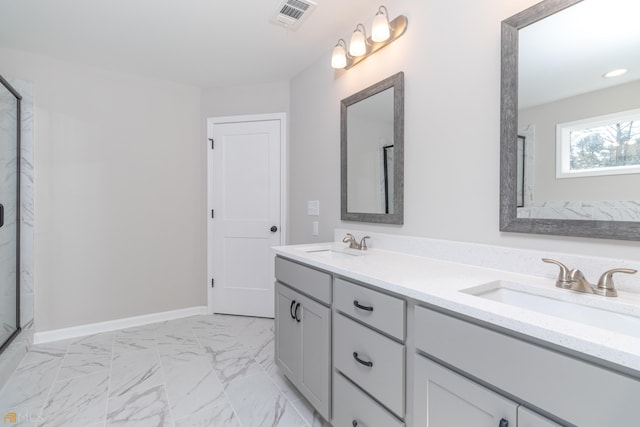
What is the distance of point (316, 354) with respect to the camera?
5.07 feet

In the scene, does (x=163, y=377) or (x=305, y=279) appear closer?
(x=305, y=279)

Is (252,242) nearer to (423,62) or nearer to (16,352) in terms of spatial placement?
(16,352)

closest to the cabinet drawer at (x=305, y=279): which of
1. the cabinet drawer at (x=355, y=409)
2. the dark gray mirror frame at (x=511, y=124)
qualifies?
the cabinet drawer at (x=355, y=409)

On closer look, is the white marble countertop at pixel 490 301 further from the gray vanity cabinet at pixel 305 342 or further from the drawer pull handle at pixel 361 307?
the gray vanity cabinet at pixel 305 342

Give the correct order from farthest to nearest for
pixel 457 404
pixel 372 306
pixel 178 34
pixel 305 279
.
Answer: pixel 178 34, pixel 305 279, pixel 372 306, pixel 457 404

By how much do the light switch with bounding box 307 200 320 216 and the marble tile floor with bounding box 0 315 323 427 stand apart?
112cm

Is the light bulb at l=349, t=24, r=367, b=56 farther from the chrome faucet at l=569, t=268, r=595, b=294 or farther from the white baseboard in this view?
the white baseboard

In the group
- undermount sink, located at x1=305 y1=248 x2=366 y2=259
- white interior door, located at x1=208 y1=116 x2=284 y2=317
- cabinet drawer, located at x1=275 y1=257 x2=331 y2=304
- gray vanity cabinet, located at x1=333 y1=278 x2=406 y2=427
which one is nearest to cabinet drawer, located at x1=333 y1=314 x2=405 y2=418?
gray vanity cabinet, located at x1=333 y1=278 x2=406 y2=427

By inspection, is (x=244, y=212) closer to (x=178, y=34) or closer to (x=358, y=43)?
(x=178, y=34)

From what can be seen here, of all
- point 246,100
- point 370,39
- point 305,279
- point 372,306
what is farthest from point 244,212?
point 372,306

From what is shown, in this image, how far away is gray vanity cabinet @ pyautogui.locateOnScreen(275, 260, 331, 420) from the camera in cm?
147

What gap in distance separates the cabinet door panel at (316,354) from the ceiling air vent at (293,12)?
→ 68.6 inches

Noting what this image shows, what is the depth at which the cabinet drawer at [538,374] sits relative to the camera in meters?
0.60

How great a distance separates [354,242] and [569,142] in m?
1.21
